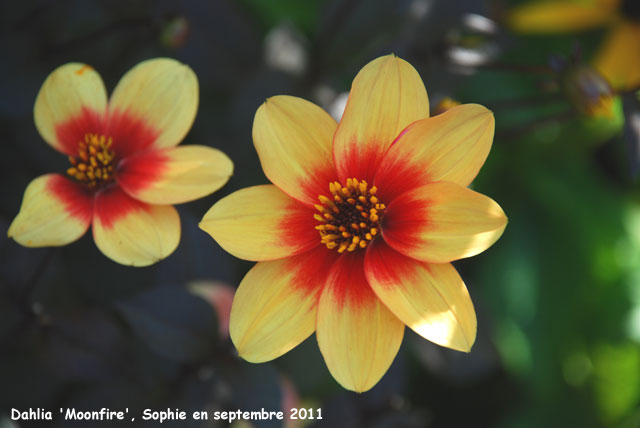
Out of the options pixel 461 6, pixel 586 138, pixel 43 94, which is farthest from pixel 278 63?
pixel 586 138

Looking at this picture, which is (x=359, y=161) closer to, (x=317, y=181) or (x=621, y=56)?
(x=317, y=181)

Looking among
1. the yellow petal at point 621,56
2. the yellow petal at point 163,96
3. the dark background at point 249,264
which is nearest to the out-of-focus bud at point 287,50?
the dark background at point 249,264

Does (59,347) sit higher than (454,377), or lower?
higher

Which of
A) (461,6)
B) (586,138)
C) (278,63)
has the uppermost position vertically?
(461,6)

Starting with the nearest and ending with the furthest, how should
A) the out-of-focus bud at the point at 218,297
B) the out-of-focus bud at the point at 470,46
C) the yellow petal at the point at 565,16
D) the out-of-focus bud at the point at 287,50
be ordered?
the out-of-focus bud at the point at 218,297, the out-of-focus bud at the point at 470,46, the out-of-focus bud at the point at 287,50, the yellow petal at the point at 565,16

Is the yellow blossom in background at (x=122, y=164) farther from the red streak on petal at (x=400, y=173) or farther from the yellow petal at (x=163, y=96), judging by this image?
the red streak on petal at (x=400, y=173)

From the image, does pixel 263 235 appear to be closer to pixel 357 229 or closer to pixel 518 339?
pixel 357 229

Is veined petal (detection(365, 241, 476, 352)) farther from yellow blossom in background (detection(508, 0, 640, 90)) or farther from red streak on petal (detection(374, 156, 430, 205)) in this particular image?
yellow blossom in background (detection(508, 0, 640, 90))
